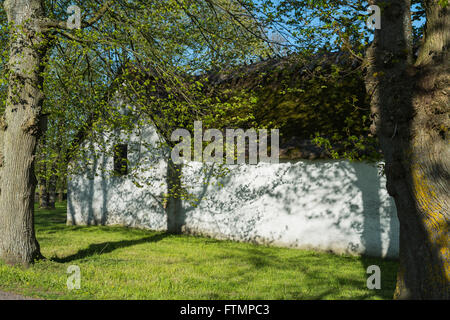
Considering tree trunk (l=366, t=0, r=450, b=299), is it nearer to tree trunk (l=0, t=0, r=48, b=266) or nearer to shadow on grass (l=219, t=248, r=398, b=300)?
shadow on grass (l=219, t=248, r=398, b=300)

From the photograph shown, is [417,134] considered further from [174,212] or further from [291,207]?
[174,212]

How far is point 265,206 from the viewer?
1089 cm

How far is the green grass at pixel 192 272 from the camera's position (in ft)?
18.7

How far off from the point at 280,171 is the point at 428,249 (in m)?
6.64

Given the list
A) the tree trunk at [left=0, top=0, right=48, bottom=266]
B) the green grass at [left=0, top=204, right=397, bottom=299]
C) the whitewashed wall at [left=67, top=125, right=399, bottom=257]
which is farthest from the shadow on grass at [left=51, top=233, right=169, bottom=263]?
the whitewashed wall at [left=67, top=125, right=399, bottom=257]

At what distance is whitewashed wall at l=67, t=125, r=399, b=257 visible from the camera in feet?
29.6

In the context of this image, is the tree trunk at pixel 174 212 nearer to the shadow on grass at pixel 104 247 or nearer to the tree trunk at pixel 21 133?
the shadow on grass at pixel 104 247

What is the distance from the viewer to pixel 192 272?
7.17 meters

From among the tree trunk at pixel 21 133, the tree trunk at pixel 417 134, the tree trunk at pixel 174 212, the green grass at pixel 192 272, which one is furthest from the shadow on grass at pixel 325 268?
the tree trunk at pixel 21 133

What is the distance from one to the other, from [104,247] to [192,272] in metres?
3.89

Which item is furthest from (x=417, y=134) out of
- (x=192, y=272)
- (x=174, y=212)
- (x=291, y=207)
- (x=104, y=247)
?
(x=174, y=212)

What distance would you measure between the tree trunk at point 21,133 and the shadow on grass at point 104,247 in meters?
1.32

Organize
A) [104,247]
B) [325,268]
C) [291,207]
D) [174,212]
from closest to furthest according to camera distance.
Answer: [325,268]
[104,247]
[291,207]
[174,212]

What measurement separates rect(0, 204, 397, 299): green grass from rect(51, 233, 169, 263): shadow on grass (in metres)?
0.03
